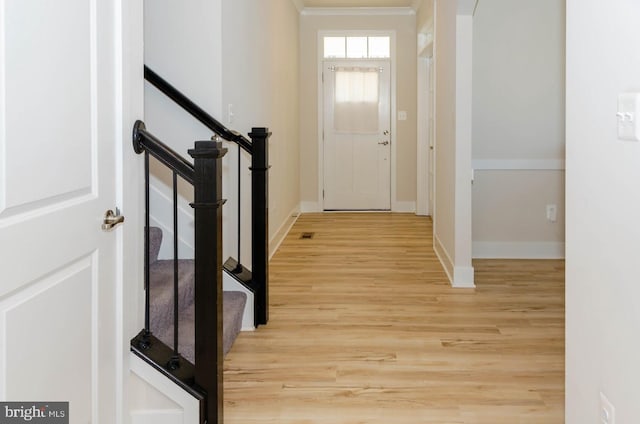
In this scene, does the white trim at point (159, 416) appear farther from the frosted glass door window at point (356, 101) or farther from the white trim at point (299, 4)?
the frosted glass door window at point (356, 101)

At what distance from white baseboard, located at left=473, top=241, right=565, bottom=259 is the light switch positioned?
4.30 metres

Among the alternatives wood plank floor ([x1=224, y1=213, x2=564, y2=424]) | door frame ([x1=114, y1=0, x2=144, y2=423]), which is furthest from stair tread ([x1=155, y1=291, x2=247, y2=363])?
door frame ([x1=114, y1=0, x2=144, y2=423])

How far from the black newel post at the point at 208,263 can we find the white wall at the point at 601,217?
43.9 inches

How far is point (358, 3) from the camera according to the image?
870 cm

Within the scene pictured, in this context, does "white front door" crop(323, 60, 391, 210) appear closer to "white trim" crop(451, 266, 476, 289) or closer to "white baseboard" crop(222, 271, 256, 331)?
"white trim" crop(451, 266, 476, 289)

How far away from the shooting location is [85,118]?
1.88m

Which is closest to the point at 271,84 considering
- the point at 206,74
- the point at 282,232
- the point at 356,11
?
the point at 282,232

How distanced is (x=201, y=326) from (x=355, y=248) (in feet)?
14.0

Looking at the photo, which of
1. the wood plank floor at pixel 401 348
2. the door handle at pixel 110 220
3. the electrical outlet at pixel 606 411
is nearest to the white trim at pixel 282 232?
the wood plank floor at pixel 401 348

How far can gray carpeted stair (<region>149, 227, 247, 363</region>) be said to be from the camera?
285 cm

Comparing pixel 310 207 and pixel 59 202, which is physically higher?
pixel 59 202

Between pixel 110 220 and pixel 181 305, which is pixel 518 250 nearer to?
pixel 181 305

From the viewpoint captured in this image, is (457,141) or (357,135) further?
(357,135)

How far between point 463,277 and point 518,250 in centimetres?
121
